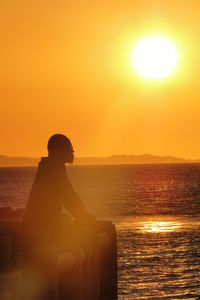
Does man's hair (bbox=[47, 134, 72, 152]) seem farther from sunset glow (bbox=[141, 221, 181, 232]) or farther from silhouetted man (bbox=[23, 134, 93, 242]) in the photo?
sunset glow (bbox=[141, 221, 181, 232])

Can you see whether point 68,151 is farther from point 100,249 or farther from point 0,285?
point 0,285

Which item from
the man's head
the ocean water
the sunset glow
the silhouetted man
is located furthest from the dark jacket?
the sunset glow

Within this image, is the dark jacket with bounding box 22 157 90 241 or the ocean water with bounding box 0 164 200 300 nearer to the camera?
the dark jacket with bounding box 22 157 90 241

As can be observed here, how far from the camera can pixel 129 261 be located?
67.0 meters

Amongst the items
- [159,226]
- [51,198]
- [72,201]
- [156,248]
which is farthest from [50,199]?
[159,226]

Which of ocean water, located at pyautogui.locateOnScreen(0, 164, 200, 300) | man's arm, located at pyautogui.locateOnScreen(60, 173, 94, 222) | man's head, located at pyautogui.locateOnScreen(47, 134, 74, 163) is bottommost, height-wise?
man's arm, located at pyautogui.locateOnScreen(60, 173, 94, 222)

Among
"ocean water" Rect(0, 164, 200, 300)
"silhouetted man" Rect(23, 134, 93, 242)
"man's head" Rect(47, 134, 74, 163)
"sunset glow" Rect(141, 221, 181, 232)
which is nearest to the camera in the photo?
"silhouetted man" Rect(23, 134, 93, 242)

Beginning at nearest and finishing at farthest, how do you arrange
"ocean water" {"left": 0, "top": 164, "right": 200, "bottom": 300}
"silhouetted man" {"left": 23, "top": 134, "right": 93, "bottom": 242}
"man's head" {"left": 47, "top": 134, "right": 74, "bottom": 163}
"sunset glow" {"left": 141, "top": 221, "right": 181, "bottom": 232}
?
"silhouetted man" {"left": 23, "top": 134, "right": 93, "bottom": 242} < "man's head" {"left": 47, "top": 134, "right": 74, "bottom": 163} < "ocean water" {"left": 0, "top": 164, "right": 200, "bottom": 300} < "sunset glow" {"left": 141, "top": 221, "right": 181, "bottom": 232}

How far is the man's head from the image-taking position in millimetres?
7625

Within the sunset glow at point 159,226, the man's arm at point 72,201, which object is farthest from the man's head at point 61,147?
the sunset glow at point 159,226

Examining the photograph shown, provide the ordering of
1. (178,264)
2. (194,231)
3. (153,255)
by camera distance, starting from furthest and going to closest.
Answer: (194,231), (153,255), (178,264)

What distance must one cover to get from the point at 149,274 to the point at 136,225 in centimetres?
4552

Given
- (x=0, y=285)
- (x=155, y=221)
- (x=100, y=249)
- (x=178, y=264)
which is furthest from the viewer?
(x=155, y=221)

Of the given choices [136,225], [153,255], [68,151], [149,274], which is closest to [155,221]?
[136,225]
